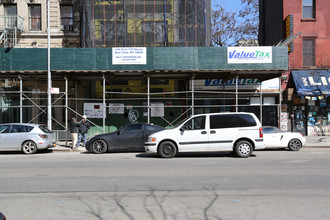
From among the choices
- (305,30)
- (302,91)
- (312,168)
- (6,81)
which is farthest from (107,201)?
(305,30)

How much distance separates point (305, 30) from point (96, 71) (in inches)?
574

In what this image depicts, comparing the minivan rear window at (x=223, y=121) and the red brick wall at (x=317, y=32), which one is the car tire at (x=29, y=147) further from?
the red brick wall at (x=317, y=32)

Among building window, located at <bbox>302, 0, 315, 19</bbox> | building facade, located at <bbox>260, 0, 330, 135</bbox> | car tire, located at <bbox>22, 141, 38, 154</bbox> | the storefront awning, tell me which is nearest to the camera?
car tire, located at <bbox>22, 141, 38, 154</bbox>

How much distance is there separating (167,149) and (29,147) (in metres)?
6.56

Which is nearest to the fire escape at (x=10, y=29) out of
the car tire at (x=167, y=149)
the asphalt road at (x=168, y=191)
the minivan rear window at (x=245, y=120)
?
the asphalt road at (x=168, y=191)

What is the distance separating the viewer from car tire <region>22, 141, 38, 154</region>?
13695mm

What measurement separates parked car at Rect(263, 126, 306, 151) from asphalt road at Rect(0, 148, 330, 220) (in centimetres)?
400

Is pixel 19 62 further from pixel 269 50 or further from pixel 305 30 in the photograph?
pixel 305 30

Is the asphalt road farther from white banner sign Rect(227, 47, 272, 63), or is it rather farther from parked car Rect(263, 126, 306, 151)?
white banner sign Rect(227, 47, 272, 63)

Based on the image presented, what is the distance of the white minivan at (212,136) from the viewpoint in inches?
450

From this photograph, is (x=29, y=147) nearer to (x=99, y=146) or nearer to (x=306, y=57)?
(x=99, y=146)

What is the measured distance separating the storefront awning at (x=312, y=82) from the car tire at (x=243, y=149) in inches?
378

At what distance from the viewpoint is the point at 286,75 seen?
20750 millimetres

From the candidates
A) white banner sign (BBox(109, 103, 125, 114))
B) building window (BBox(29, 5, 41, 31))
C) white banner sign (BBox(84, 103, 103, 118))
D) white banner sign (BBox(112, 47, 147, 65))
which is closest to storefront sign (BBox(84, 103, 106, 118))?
white banner sign (BBox(84, 103, 103, 118))
